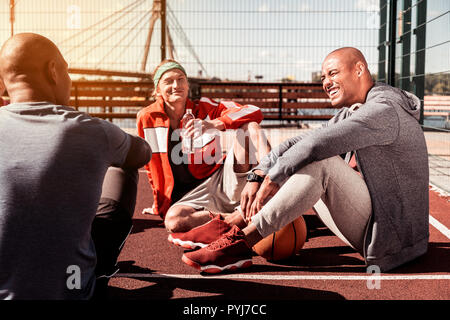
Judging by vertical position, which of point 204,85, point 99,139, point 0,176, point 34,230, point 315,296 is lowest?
point 315,296

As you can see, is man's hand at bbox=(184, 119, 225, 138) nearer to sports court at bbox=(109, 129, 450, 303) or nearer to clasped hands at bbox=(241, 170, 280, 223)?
clasped hands at bbox=(241, 170, 280, 223)

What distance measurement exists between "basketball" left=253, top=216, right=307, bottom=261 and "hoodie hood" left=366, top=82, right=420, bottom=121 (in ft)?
2.88

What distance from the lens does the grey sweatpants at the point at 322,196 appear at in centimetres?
222

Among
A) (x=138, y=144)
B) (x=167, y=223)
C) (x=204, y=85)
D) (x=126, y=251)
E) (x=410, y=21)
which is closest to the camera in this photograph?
(x=138, y=144)

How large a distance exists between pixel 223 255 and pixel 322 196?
61cm

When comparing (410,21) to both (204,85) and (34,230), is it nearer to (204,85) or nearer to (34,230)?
(204,85)

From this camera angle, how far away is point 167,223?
10.4ft

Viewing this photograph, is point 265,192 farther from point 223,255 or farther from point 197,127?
point 197,127

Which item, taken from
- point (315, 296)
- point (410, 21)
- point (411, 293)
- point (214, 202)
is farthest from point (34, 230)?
point (410, 21)

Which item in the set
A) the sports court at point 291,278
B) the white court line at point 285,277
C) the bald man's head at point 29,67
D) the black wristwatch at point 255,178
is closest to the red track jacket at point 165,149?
the sports court at point 291,278

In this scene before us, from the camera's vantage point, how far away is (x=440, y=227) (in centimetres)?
350

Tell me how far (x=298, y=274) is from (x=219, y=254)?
0.46 meters

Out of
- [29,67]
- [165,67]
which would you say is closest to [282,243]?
[165,67]

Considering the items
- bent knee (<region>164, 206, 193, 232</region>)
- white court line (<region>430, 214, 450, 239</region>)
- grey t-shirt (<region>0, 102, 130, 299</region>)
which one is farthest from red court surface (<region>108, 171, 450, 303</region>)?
grey t-shirt (<region>0, 102, 130, 299</region>)
